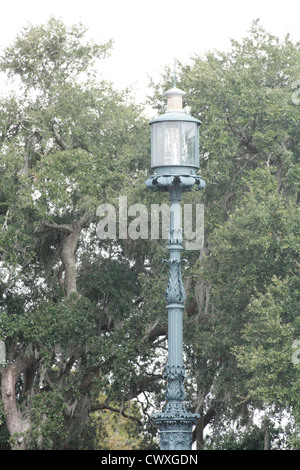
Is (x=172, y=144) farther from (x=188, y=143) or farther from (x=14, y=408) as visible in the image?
(x=14, y=408)

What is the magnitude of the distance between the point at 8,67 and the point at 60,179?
3.68 meters

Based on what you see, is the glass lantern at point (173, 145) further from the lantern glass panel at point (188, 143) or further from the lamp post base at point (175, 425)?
the lamp post base at point (175, 425)

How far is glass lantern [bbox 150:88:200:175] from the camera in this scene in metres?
17.8

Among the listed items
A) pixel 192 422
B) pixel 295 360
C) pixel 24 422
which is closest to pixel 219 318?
pixel 295 360

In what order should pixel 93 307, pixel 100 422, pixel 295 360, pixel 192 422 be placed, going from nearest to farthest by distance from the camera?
1. pixel 192 422
2. pixel 295 360
3. pixel 93 307
4. pixel 100 422

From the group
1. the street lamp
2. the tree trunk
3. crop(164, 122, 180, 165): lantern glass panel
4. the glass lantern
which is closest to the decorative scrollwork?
the street lamp

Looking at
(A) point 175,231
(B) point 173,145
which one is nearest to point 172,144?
(B) point 173,145

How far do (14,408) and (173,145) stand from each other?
428 inches

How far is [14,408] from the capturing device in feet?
85.6

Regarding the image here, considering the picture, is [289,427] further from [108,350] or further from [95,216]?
[95,216]

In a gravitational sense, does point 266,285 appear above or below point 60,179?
below

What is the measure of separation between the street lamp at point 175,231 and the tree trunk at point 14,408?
348 inches
